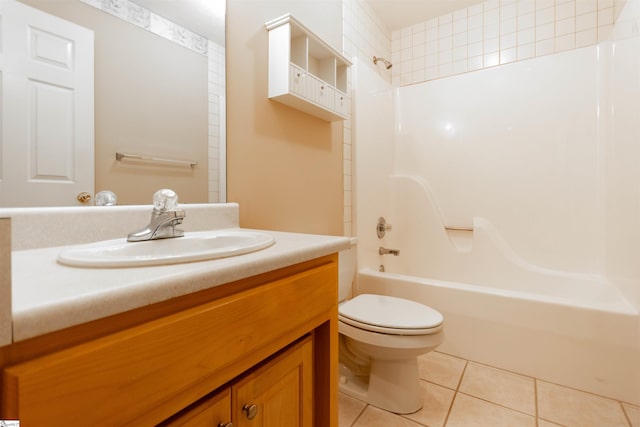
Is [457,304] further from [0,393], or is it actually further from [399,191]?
[0,393]

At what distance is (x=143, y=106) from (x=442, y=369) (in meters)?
1.85

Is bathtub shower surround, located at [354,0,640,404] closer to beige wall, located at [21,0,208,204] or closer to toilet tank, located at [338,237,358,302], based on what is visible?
toilet tank, located at [338,237,358,302]

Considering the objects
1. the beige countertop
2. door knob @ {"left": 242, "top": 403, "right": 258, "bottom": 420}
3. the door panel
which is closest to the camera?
the beige countertop

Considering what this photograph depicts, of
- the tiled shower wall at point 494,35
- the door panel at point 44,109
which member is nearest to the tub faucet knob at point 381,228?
the tiled shower wall at point 494,35

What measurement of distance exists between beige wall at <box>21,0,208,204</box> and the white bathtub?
4.69 feet

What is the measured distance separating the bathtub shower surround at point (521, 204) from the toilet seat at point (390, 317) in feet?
1.45

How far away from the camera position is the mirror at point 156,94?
89cm

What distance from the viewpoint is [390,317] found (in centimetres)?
135

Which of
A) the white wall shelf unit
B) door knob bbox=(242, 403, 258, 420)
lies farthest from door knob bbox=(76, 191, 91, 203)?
the white wall shelf unit

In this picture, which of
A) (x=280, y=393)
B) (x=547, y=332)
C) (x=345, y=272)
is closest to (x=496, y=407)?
(x=547, y=332)

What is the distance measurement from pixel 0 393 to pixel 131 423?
0.16 meters

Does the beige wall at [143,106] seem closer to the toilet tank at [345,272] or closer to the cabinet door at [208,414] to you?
the cabinet door at [208,414]

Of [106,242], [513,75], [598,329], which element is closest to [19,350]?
[106,242]

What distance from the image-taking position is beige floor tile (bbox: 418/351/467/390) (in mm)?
1568
